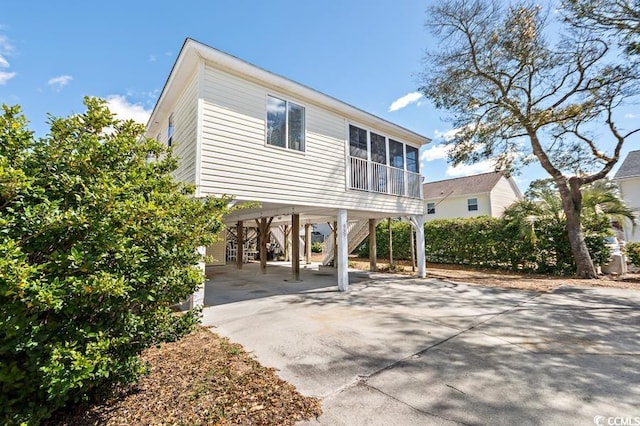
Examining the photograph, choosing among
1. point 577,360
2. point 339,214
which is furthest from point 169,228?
point 339,214

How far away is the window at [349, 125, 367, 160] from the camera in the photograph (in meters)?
9.15

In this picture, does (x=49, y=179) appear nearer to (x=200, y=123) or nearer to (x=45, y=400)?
(x=45, y=400)

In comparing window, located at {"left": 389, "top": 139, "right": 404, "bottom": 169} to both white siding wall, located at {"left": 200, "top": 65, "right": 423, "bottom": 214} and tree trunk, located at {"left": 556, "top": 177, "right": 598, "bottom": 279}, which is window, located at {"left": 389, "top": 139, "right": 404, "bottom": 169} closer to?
white siding wall, located at {"left": 200, "top": 65, "right": 423, "bottom": 214}

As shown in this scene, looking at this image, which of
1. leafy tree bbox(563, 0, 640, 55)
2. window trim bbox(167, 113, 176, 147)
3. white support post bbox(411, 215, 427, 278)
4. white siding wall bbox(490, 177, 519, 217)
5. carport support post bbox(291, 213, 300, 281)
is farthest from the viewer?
white siding wall bbox(490, 177, 519, 217)

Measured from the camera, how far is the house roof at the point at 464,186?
2297 centimetres

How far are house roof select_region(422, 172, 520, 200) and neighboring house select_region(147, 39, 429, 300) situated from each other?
1554 cm

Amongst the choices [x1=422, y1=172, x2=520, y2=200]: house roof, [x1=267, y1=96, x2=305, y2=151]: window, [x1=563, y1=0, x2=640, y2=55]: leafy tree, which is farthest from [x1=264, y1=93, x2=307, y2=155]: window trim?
[x1=422, y1=172, x2=520, y2=200]: house roof

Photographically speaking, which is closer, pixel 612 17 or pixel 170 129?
pixel 612 17

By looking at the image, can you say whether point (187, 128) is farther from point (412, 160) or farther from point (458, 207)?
point (458, 207)

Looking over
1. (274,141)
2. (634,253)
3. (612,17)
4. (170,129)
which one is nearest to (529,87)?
(612,17)

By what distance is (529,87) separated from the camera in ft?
35.5

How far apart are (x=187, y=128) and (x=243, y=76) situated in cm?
186

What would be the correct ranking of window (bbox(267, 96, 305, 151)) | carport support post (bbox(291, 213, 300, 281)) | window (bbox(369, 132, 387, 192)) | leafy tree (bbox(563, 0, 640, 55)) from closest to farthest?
window (bbox(267, 96, 305, 151)) < leafy tree (bbox(563, 0, 640, 55)) < window (bbox(369, 132, 387, 192)) < carport support post (bbox(291, 213, 300, 281))

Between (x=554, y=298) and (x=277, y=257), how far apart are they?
16.2 meters
